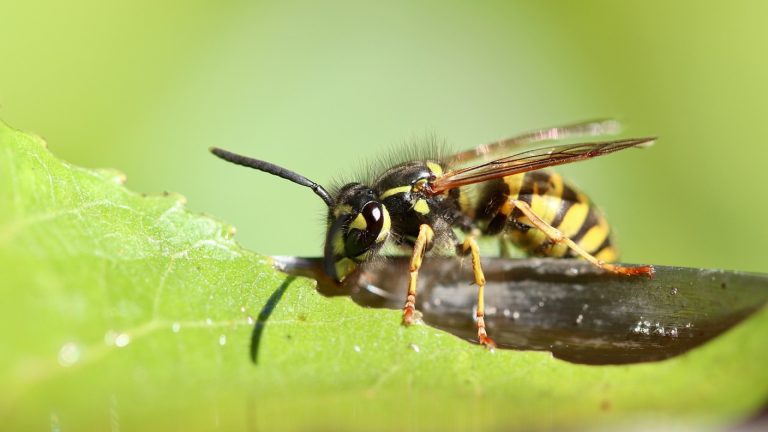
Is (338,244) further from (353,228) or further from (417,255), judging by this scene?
(417,255)

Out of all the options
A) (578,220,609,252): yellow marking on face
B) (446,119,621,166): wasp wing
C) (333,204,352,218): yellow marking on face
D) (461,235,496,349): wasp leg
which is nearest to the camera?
(461,235,496,349): wasp leg

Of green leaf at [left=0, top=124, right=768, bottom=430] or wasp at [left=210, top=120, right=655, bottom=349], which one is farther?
wasp at [left=210, top=120, right=655, bottom=349]

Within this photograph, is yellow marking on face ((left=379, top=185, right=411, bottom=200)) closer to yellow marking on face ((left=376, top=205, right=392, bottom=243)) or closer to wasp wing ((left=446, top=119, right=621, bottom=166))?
yellow marking on face ((left=376, top=205, right=392, bottom=243))

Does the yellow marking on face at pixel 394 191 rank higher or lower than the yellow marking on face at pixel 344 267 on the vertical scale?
higher

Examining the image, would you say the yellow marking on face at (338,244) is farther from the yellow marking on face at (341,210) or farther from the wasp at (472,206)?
the yellow marking on face at (341,210)

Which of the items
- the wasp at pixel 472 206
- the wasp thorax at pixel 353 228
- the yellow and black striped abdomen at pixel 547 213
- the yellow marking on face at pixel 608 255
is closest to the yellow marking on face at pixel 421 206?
the wasp at pixel 472 206

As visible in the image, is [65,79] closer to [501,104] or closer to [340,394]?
[501,104]

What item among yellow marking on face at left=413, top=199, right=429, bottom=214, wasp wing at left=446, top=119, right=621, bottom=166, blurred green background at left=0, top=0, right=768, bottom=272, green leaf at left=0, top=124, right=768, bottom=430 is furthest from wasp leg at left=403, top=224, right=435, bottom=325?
blurred green background at left=0, top=0, right=768, bottom=272
